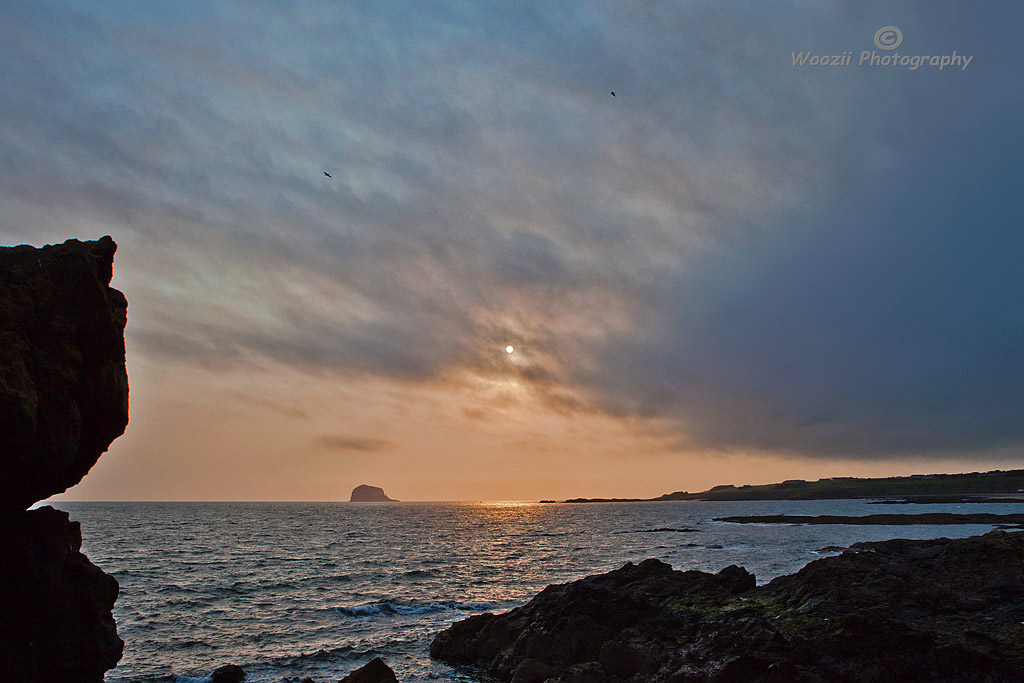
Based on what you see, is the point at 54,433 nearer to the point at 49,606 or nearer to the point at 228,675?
the point at 49,606

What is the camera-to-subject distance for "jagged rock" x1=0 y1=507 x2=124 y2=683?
17062 millimetres

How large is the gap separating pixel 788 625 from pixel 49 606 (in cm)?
2721

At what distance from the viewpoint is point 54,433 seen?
16.4 metres

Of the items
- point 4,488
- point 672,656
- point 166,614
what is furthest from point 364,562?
point 4,488

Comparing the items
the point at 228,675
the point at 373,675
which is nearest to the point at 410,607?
the point at 228,675

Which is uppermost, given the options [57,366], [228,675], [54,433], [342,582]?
[57,366]

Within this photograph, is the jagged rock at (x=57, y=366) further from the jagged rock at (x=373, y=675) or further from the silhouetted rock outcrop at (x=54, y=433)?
the jagged rock at (x=373, y=675)

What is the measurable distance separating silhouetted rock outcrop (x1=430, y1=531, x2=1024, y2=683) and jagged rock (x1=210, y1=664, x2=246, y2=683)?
10.3 m

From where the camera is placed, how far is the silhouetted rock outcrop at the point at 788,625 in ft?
67.2

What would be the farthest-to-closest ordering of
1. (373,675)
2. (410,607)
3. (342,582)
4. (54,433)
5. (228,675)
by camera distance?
1. (342,582)
2. (410,607)
3. (228,675)
4. (373,675)
5. (54,433)

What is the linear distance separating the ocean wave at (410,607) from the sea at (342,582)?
156 millimetres

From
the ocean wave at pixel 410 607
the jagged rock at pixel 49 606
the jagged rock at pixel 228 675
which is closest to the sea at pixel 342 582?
the ocean wave at pixel 410 607

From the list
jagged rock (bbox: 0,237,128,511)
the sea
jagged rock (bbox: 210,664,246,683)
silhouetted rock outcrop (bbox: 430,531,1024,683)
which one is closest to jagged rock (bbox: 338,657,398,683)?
the sea

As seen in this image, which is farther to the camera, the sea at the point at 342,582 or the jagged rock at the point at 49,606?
the sea at the point at 342,582
